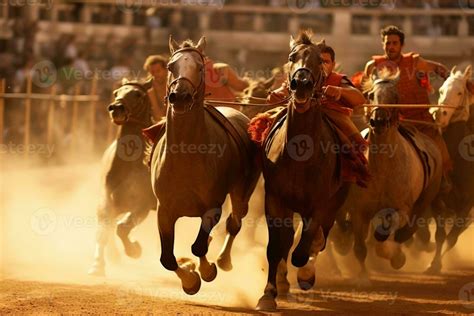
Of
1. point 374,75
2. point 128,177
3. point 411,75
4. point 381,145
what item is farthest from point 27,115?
point 381,145

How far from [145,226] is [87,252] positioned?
201 cm

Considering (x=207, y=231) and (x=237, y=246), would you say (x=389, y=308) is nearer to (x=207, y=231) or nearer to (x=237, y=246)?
(x=207, y=231)

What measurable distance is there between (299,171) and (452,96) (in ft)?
14.3

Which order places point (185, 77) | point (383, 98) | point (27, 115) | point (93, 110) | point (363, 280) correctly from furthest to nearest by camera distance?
point (93, 110) → point (27, 115) → point (363, 280) → point (383, 98) → point (185, 77)

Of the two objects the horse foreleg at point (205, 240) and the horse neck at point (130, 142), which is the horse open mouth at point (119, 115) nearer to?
the horse neck at point (130, 142)

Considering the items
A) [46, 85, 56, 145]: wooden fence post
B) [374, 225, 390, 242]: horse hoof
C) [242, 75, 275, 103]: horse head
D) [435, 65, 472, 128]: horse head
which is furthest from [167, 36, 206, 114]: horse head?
[46, 85, 56, 145]: wooden fence post

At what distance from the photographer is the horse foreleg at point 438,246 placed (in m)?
13.3

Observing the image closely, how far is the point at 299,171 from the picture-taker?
9.53 m

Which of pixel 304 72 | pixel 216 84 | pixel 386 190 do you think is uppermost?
pixel 216 84

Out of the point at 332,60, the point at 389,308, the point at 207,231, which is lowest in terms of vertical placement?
the point at 389,308

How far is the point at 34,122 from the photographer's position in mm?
23109

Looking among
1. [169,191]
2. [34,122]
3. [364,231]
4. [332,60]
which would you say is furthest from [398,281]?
[34,122]

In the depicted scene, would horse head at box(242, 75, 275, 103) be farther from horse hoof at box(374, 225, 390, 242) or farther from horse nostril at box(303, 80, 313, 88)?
horse nostril at box(303, 80, 313, 88)

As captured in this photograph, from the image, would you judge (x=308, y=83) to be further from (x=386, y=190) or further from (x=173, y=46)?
(x=386, y=190)
